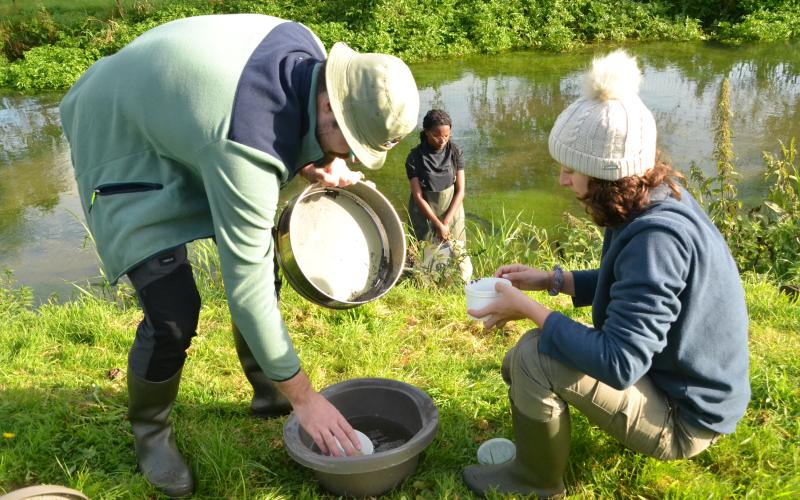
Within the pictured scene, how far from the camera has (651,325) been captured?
1995mm

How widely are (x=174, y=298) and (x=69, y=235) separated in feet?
16.0

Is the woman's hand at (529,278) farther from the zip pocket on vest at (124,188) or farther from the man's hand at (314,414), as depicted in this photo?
the zip pocket on vest at (124,188)

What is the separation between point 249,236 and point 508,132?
748cm

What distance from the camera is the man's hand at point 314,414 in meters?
2.28

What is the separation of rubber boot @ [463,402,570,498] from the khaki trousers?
0.06 metres

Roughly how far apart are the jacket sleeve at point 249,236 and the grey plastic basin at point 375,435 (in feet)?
1.21

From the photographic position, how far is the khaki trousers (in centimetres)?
221

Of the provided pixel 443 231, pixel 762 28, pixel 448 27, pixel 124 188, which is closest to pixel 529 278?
pixel 124 188

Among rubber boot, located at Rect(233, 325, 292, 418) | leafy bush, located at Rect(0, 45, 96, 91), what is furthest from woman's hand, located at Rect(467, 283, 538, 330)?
leafy bush, located at Rect(0, 45, 96, 91)

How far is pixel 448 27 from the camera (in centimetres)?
1370

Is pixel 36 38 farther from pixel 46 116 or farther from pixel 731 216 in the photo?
pixel 731 216

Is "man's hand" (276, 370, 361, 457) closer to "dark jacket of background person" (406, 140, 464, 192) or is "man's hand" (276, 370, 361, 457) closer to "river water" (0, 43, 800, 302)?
"river water" (0, 43, 800, 302)

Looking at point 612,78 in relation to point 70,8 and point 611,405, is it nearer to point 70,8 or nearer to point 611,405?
point 611,405

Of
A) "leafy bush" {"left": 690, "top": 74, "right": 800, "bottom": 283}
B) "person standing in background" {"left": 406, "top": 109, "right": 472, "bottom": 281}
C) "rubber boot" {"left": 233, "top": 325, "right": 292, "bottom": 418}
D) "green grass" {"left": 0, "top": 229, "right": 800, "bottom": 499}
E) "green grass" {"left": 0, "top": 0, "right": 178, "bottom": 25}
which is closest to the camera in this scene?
"green grass" {"left": 0, "top": 229, "right": 800, "bottom": 499}
